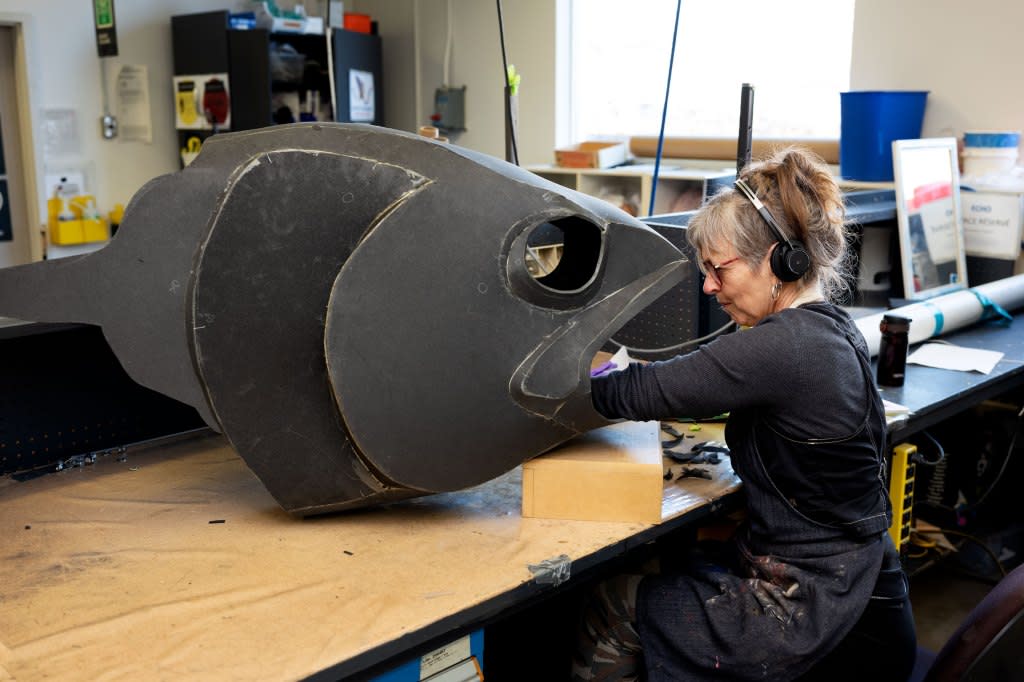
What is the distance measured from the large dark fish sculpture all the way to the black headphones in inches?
11.7

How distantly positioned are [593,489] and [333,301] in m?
0.53

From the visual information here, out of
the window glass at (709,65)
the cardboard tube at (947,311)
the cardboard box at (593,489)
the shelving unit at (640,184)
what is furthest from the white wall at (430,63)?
the cardboard box at (593,489)

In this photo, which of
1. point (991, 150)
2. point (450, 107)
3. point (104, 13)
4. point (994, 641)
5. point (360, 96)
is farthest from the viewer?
point (450, 107)

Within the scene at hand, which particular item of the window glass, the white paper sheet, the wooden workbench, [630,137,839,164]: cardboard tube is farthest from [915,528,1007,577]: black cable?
the window glass

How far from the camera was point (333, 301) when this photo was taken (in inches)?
57.2

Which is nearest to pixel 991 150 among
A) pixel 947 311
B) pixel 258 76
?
pixel 947 311

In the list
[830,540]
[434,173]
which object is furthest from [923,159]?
[434,173]

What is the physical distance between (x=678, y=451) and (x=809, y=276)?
1.64 feet

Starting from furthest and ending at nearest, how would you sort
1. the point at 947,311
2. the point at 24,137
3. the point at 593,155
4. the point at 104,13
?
the point at 24,137 < the point at 104,13 < the point at 593,155 < the point at 947,311

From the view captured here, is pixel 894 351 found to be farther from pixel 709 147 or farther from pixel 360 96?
pixel 360 96

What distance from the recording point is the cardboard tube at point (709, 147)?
4.23m

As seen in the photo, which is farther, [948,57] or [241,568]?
[948,57]

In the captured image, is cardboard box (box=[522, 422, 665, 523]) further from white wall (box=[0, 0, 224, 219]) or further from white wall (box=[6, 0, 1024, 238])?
white wall (box=[0, 0, 224, 219])

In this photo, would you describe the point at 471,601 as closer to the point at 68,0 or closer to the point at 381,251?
the point at 381,251
